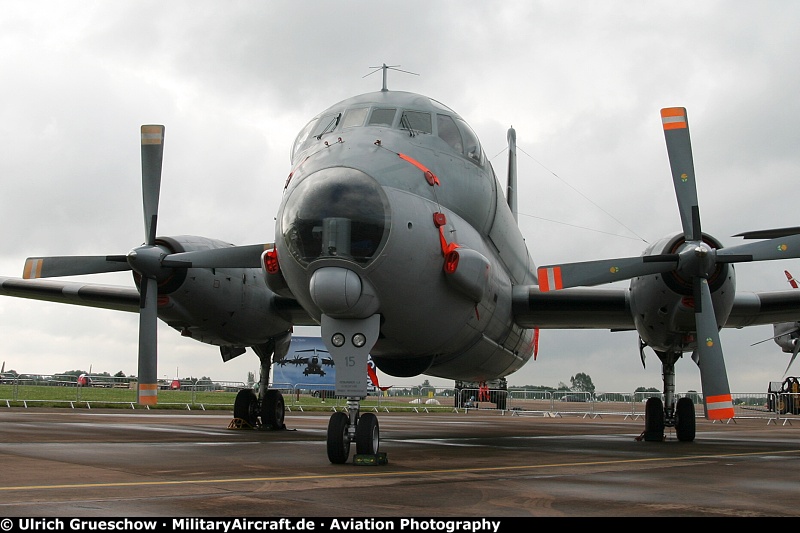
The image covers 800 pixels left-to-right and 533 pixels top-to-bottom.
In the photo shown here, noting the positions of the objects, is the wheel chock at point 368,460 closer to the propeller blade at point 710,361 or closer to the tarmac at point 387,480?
the tarmac at point 387,480

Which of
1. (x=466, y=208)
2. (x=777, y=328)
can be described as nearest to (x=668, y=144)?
(x=466, y=208)

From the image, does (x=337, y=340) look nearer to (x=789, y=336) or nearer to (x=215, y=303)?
(x=215, y=303)

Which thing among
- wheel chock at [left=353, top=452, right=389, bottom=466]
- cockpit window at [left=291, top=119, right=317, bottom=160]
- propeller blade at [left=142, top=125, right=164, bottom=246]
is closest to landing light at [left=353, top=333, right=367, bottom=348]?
wheel chock at [left=353, top=452, right=389, bottom=466]

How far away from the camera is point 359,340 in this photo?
11609mm

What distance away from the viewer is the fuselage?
11328 mm

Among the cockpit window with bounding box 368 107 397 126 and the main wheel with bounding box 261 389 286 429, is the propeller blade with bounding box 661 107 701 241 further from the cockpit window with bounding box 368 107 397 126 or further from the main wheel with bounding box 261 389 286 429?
the main wheel with bounding box 261 389 286 429

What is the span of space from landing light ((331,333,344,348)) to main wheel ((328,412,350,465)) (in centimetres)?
108

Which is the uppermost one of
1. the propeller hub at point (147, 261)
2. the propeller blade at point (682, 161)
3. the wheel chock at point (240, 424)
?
the propeller blade at point (682, 161)

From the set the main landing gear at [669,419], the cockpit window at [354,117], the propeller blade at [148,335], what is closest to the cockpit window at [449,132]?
the cockpit window at [354,117]

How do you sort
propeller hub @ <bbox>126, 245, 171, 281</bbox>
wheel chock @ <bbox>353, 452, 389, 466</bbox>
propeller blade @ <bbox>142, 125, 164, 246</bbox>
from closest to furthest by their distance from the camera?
wheel chock @ <bbox>353, 452, 389, 466</bbox>, propeller hub @ <bbox>126, 245, 171, 281</bbox>, propeller blade @ <bbox>142, 125, 164, 246</bbox>

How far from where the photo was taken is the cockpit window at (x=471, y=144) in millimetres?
14805

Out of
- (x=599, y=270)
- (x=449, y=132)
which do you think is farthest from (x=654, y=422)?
(x=449, y=132)

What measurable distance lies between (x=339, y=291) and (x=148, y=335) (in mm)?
7148
